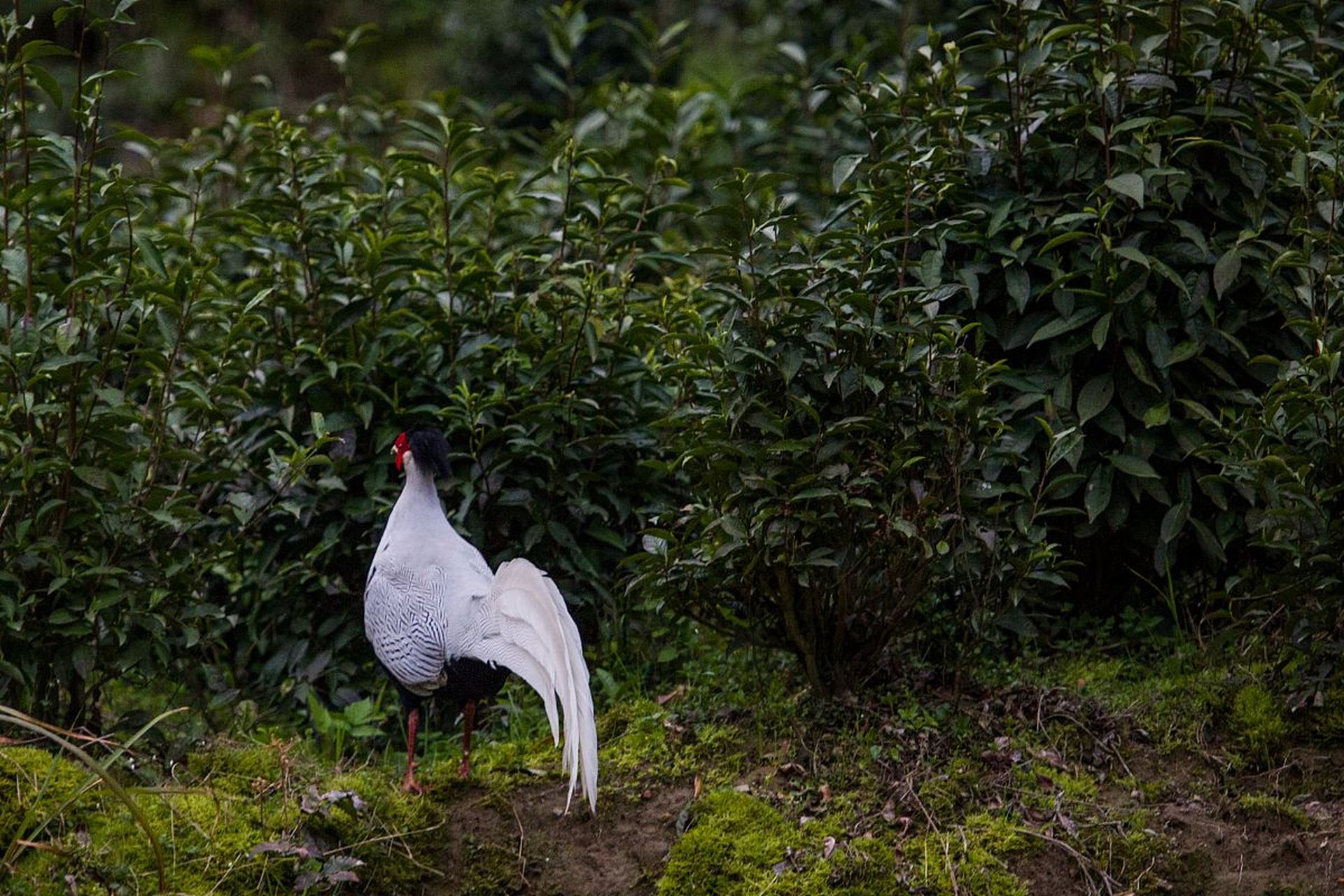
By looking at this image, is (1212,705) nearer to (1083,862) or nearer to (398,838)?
(1083,862)

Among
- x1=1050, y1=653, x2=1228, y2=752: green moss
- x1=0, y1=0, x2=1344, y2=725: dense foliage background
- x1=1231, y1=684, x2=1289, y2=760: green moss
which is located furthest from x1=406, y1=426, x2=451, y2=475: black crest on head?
x1=1231, y1=684, x2=1289, y2=760: green moss

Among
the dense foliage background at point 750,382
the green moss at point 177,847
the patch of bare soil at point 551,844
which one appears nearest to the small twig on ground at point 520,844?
the patch of bare soil at point 551,844

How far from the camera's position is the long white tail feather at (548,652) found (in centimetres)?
323

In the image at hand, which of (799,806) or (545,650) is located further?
(799,806)

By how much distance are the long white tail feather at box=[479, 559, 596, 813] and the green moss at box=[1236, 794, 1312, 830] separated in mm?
1751

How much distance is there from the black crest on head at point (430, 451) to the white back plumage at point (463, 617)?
28 mm

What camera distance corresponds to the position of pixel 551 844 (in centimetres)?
361

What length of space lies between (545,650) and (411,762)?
2.58 feet

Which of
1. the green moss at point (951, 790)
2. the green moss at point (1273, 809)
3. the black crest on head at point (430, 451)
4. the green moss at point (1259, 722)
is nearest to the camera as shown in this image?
the green moss at point (1273, 809)

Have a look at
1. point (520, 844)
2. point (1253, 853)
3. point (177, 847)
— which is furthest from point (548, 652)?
point (1253, 853)

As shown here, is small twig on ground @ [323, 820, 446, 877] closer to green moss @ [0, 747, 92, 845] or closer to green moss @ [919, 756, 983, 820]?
green moss @ [0, 747, 92, 845]

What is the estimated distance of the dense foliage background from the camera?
363 centimetres

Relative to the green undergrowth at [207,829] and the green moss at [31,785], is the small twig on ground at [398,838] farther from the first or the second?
the green moss at [31,785]

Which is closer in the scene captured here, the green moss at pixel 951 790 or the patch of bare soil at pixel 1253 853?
the patch of bare soil at pixel 1253 853
